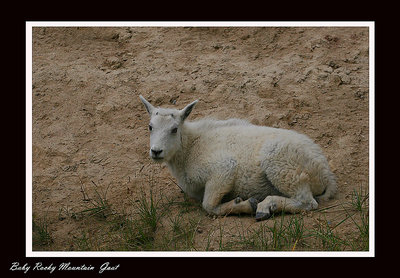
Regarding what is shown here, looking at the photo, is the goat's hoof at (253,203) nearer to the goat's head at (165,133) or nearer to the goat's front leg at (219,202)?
the goat's front leg at (219,202)

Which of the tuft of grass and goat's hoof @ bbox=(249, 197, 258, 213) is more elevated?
goat's hoof @ bbox=(249, 197, 258, 213)

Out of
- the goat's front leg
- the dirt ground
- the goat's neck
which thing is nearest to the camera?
the goat's front leg

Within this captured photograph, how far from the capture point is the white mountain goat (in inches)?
289

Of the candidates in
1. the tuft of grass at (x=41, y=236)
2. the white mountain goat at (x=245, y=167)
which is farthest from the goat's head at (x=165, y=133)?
the tuft of grass at (x=41, y=236)

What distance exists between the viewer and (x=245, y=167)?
7602 millimetres

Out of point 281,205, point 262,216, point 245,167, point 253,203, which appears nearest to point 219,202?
point 253,203

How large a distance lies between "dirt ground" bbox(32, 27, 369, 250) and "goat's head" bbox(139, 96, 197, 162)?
3.72 feet

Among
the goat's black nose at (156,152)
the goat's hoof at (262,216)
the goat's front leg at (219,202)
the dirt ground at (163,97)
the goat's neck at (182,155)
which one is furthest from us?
the dirt ground at (163,97)

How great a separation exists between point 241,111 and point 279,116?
2.71ft

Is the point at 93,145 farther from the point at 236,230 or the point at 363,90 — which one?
the point at 363,90

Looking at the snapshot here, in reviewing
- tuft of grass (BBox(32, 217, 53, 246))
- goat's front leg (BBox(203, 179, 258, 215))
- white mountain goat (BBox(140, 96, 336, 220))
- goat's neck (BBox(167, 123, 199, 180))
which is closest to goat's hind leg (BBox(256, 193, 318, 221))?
white mountain goat (BBox(140, 96, 336, 220))

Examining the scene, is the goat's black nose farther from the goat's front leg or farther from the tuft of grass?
the tuft of grass

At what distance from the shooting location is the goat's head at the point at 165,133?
739 centimetres

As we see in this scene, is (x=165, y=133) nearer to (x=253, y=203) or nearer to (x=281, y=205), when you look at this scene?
(x=253, y=203)
